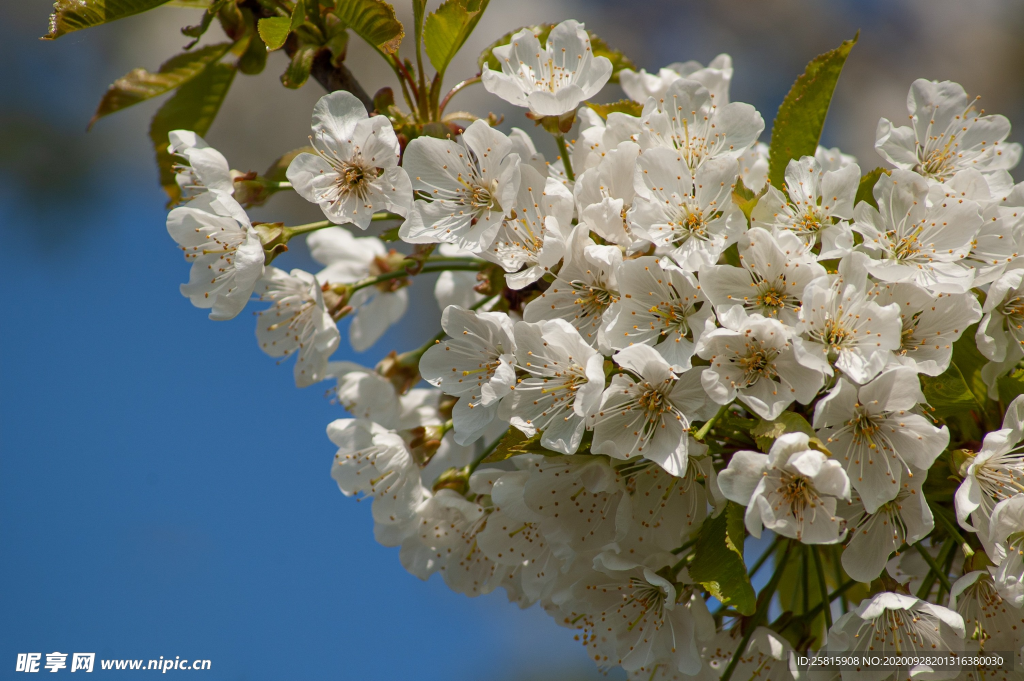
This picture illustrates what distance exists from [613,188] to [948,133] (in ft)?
1.95

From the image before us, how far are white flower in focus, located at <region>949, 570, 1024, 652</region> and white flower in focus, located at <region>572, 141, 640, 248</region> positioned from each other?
2.19 feet

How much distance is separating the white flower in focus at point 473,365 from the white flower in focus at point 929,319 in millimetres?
484

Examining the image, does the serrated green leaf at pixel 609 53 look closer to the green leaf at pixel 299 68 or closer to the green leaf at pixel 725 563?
the green leaf at pixel 299 68

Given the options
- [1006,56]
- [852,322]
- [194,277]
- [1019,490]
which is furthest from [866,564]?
[1006,56]

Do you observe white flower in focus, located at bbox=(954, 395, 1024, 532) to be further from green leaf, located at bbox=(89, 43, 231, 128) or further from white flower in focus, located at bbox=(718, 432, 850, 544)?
green leaf, located at bbox=(89, 43, 231, 128)

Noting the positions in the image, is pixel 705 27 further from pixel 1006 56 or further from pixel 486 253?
pixel 486 253

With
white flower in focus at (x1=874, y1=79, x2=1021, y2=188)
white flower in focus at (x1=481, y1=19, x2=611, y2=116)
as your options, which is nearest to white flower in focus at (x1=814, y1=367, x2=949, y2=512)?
white flower in focus at (x1=874, y1=79, x2=1021, y2=188)

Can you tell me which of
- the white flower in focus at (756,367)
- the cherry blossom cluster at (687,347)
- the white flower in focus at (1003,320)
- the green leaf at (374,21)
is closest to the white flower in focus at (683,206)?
the cherry blossom cluster at (687,347)

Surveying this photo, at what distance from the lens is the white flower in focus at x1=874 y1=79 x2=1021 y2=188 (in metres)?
1.21

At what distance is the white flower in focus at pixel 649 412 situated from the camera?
→ 3.10 feet

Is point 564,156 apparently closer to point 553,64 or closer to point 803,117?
point 553,64

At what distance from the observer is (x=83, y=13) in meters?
1.18

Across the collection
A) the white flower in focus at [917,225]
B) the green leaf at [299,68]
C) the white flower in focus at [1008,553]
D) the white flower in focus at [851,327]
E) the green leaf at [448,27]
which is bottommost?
the white flower in focus at [1008,553]

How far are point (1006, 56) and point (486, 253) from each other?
21.4 feet
